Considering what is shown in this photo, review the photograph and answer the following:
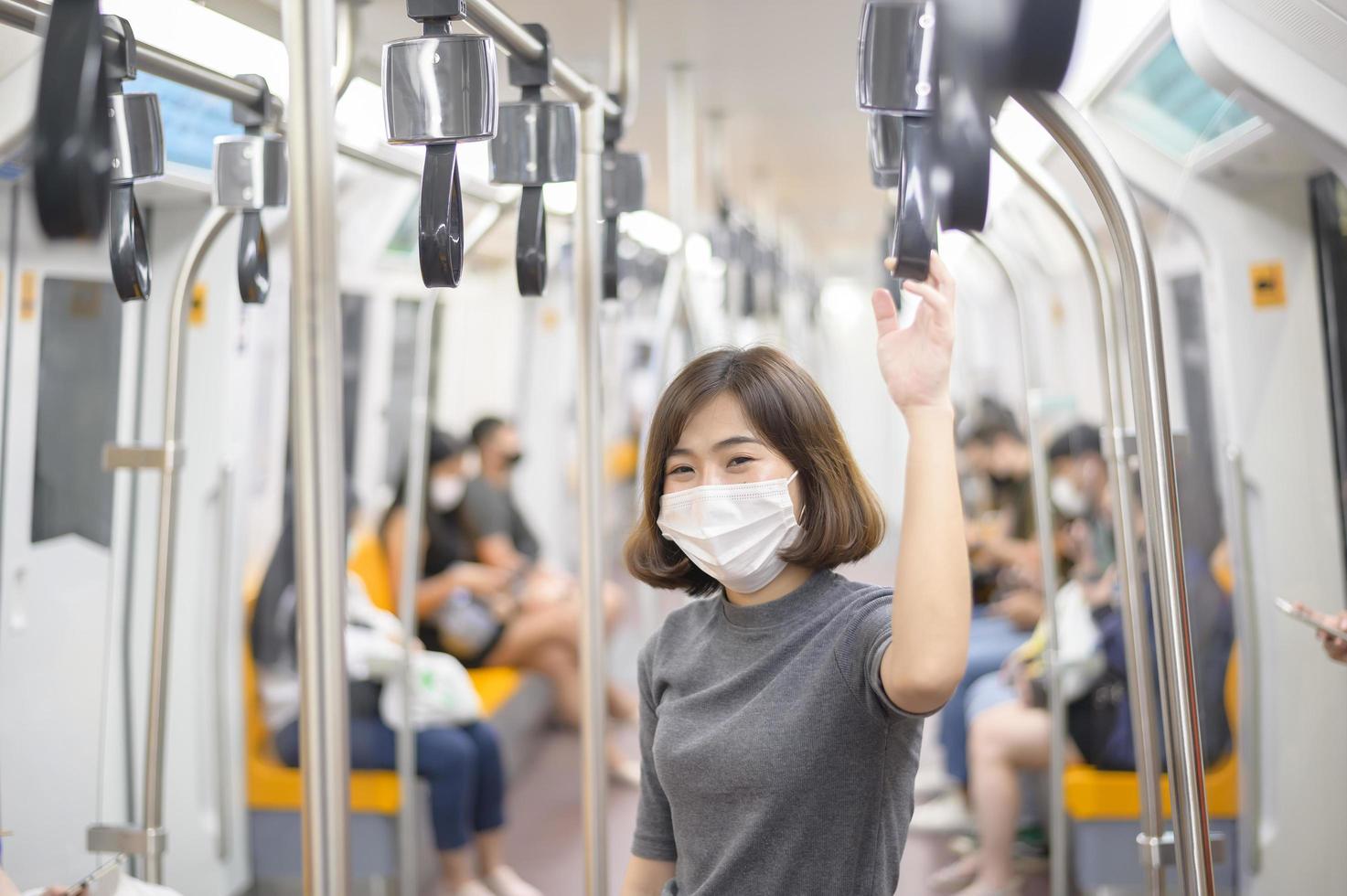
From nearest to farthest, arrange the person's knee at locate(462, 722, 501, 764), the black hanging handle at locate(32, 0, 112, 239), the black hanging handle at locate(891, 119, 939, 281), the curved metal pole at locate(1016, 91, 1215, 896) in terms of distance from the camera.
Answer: the black hanging handle at locate(32, 0, 112, 239) → the black hanging handle at locate(891, 119, 939, 281) → the curved metal pole at locate(1016, 91, 1215, 896) → the person's knee at locate(462, 722, 501, 764)

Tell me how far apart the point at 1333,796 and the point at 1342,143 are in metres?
1.31

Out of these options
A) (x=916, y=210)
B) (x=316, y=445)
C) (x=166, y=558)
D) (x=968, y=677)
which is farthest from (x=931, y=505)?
(x=968, y=677)

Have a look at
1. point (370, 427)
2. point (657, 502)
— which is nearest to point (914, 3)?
point (657, 502)

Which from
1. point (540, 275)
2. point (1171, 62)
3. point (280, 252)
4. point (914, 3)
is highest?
point (1171, 62)

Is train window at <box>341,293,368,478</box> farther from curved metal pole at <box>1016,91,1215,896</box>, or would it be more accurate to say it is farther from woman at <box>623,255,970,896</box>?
curved metal pole at <box>1016,91,1215,896</box>

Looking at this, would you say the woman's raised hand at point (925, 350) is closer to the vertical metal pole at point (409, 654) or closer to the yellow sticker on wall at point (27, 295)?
the yellow sticker on wall at point (27, 295)

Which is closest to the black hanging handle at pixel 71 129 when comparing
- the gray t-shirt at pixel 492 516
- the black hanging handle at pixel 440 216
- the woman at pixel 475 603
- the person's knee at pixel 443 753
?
the black hanging handle at pixel 440 216

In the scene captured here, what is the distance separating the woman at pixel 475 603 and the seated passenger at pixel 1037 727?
1.55 m

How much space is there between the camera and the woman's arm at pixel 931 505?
121 centimetres

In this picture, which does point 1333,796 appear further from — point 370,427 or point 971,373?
point 971,373

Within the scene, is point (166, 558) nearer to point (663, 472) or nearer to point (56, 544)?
point (56, 544)

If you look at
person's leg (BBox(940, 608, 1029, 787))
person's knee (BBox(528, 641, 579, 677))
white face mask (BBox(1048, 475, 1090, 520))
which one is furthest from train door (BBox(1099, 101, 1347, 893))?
person's knee (BBox(528, 641, 579, 677))

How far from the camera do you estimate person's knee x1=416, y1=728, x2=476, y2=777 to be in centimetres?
390

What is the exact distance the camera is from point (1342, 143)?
79.2 inches
